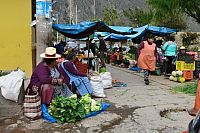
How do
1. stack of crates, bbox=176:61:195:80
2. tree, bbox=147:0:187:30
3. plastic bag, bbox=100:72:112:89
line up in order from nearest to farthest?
plastic bag, bbox=100:72:112:89 < stack of crates, bbox=176:61:195:80 < tree, bbox=147:0:187:30

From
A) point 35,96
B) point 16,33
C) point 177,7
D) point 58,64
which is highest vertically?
point 177,7

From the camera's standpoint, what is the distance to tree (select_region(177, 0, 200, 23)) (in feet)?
102

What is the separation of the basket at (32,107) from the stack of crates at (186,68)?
7.47m

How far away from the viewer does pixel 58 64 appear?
8539mm

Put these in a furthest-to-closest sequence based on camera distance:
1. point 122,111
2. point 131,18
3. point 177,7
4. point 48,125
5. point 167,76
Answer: point 131,18, point 177,7, point 167,76, point 122,111, point 48,125

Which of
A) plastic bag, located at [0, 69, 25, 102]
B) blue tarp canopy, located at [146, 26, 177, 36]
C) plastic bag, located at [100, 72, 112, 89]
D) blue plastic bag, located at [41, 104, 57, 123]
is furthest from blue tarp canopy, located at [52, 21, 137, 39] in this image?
blue tarp canopy, located at [146, 26, 177, 36]

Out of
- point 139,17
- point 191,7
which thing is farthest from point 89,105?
point 139,17

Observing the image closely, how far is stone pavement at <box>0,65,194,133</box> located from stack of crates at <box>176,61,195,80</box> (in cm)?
333

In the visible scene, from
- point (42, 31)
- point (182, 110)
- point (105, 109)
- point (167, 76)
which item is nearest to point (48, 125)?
point (105, 109)

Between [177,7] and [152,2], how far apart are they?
270 centimetres

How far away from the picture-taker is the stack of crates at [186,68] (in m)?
13.3

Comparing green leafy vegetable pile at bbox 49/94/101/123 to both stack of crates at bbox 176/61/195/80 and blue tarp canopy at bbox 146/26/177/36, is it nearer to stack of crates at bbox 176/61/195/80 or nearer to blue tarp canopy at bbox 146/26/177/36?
stack of crates at bbox 176/61/195/80

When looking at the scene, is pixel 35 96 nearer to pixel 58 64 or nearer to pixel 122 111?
pixel 58 64

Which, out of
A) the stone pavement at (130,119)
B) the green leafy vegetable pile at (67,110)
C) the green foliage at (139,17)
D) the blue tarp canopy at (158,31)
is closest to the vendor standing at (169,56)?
the blue tarp canopy at (158,31)
